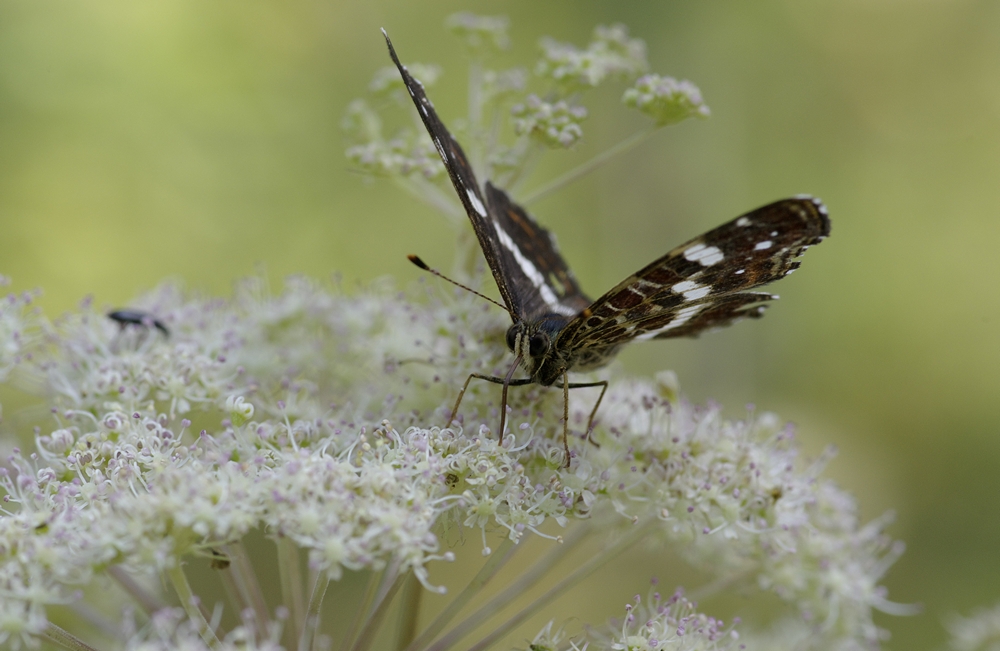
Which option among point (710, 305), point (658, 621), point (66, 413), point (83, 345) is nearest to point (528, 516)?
point (658, 621)

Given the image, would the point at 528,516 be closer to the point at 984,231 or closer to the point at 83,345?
the point at 83,345

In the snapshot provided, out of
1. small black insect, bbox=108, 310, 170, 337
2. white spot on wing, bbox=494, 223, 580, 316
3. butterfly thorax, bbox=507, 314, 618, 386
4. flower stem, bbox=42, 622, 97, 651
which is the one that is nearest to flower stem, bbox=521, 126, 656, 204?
white spot on wing, bbox=494, 223, 580, 316

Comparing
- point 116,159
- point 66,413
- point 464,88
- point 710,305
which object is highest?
point 464,88

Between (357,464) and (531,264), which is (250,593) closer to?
(357,464)

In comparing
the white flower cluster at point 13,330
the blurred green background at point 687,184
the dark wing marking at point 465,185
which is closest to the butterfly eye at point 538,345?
the dark wing marking at point 465,185

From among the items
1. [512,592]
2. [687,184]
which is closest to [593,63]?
[512,592]

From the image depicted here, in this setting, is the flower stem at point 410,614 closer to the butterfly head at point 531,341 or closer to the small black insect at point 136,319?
the butterfly head at point 531,341

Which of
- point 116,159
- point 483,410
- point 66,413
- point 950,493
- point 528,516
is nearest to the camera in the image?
point 528,516

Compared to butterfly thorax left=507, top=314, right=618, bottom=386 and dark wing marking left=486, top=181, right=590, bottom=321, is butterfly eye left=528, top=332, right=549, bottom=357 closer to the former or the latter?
butterfly thorax left=507, top=314, right=618, bottom=386
